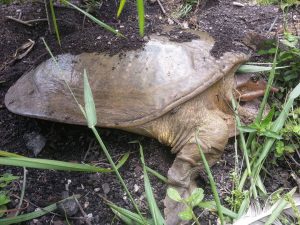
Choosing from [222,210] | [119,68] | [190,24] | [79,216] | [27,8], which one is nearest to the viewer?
[222,210]

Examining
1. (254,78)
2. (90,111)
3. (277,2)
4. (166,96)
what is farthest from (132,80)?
(277,2)

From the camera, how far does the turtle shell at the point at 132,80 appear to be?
1.80 metres

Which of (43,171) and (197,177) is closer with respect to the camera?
(197,177)

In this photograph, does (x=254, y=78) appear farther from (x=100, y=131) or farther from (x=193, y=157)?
(x=100, y=131)

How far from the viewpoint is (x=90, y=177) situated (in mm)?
1935

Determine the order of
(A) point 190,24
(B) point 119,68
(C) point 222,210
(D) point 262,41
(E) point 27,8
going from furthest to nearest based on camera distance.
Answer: (E) point 27,8, (A) point 190,24, (D) point 262,41, (B) point 119,68, (C) point 222,210

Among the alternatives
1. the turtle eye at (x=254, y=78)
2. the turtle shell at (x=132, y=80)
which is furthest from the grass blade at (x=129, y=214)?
the turtle eye at (x=254, y=78)

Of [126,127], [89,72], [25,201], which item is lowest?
[25,201]

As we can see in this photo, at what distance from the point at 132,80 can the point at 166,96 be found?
0.63 feet

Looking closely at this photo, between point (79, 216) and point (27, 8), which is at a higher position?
point (27, 8)

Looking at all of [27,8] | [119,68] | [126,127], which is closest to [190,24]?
[119,68]

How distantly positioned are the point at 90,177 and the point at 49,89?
508 mm

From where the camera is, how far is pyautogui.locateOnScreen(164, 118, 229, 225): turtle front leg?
1.78 metres

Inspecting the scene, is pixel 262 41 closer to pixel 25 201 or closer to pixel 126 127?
pixel 126 127
